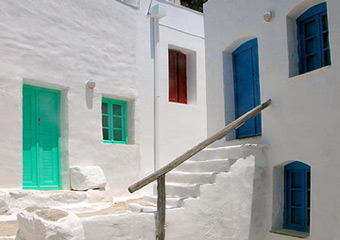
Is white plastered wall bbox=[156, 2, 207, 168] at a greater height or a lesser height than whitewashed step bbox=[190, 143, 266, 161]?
greater

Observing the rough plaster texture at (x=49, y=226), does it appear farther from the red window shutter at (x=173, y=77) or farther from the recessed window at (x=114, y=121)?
the red window shutter at (x=173, y=77)

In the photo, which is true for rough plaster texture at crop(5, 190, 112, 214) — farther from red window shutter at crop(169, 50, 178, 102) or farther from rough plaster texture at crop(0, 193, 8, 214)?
red window shutter at crop(169, 50, 178, 102)

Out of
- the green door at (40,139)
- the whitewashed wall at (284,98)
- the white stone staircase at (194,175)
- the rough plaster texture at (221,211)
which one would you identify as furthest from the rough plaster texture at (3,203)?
the whitewashed wall at (284,98)

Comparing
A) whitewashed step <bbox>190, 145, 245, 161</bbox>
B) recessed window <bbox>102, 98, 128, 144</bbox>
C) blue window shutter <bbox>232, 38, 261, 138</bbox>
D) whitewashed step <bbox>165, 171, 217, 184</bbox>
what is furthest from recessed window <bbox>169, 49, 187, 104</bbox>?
whitewashed step <bbox>165, 171, 217, 184</bbox>

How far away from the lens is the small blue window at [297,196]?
6.61 m

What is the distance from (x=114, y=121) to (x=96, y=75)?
3.83 feet

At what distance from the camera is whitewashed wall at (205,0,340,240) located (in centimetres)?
599

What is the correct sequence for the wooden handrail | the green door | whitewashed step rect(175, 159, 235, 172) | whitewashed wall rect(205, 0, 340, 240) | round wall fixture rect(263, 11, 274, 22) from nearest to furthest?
the wooden handrail → whitewashed wall rect(205, 0, 340, 240) → whitewashed step rect(175, 159, 235, 172) → round wall fixture rect(263, 11, 274, 22) → the green door

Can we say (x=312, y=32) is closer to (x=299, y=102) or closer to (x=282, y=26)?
(x=282, y=26)

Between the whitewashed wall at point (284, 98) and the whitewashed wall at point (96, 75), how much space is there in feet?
6.50

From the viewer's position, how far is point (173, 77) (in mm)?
11141

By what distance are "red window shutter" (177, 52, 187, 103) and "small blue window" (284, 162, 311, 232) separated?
15.8 ft

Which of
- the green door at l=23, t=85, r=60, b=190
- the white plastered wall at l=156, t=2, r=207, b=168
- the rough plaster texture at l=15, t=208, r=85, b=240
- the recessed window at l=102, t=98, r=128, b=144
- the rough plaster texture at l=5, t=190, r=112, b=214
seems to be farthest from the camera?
the white plastered wall at l=156, t=2, r=207, b=168

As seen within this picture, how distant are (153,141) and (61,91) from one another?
8.54 ft
